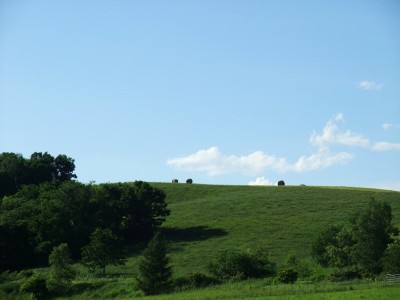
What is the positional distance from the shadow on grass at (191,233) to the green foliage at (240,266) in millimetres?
22345

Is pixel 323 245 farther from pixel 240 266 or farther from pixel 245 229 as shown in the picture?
pixel 245 229

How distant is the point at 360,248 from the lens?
168ft

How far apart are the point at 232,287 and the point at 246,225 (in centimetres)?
3499

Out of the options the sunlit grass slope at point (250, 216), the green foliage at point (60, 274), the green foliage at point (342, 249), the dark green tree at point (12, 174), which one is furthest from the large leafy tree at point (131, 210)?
the green foliage at point (342, 249)

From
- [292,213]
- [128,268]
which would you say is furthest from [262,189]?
[128,268]

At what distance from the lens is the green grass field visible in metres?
40.9

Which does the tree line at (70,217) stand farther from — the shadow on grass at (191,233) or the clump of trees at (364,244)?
the clump of trees at (364,244)

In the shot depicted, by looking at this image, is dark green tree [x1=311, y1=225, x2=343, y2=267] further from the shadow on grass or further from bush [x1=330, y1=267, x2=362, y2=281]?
the shadow on grass

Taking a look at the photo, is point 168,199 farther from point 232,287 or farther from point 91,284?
point 232,287

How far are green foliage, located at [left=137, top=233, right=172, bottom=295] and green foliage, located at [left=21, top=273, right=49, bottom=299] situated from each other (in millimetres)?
8821

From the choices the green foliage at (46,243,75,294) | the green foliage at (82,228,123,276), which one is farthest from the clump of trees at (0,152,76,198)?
the green foliage at (46,243,75,294)

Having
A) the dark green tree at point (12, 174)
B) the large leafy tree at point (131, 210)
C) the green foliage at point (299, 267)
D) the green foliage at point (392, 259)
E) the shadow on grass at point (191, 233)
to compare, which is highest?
the dark green tree at point (12, 174)

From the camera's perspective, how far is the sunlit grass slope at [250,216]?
2685 inches

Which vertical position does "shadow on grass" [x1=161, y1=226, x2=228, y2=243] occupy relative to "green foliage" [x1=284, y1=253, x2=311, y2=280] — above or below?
above
